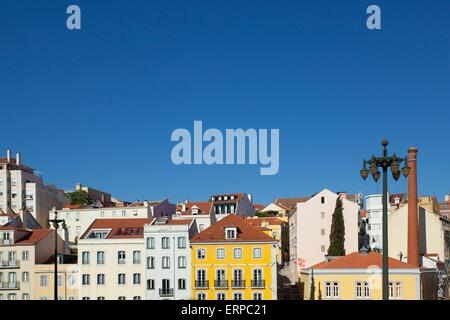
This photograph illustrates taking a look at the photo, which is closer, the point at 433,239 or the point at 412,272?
the point at 412,272

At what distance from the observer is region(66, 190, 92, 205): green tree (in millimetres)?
91250

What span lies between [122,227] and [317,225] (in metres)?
18.3

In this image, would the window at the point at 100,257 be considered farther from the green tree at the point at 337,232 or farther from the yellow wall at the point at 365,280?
the green tree at the point at 337,232

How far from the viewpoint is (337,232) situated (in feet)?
165

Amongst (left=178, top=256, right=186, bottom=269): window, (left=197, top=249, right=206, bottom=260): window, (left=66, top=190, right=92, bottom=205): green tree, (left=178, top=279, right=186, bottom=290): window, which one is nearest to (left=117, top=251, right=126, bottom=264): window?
(left=178, top=256, right=186, bottom=269): window

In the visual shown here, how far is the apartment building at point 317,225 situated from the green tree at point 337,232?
1912mm

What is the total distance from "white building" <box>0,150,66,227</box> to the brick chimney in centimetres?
5056

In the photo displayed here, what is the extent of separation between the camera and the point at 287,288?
46.8 metres

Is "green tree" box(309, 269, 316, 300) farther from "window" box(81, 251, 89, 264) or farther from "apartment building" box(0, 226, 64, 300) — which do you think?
"apartment building" box(0, 226, 64, 300)

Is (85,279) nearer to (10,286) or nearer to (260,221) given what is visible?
(10,286)
